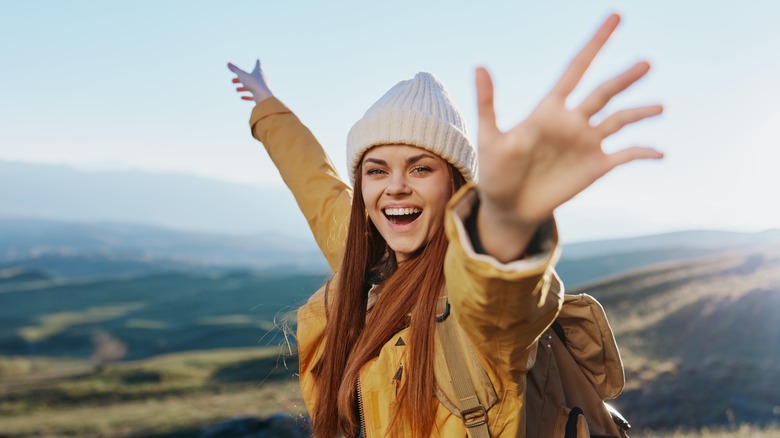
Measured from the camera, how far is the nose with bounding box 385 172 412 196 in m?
3.10

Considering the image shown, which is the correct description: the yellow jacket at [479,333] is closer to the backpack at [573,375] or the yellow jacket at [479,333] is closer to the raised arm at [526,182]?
the raised arm at [526,182]

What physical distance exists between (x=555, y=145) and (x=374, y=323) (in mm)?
1629

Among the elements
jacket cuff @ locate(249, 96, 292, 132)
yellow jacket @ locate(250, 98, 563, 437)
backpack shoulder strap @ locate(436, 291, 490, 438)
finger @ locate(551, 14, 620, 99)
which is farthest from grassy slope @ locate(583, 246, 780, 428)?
finger @ locate(551, 14, 620, 99)

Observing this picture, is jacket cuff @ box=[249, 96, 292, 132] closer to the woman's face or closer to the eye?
the woman's face

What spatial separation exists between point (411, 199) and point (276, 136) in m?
2.33

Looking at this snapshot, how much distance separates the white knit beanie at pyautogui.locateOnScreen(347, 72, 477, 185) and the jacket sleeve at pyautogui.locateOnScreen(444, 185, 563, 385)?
1.22 meters

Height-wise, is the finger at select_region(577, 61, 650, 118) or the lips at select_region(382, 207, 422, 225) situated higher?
the finger at select_region(577, 61, 650, 118)

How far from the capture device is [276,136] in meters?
5.17

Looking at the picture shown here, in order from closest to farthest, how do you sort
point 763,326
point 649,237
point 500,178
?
point 500,178, point 763,326, point 649,237

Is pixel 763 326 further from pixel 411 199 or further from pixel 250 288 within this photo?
pixel 250 288

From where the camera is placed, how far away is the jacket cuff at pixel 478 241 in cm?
164

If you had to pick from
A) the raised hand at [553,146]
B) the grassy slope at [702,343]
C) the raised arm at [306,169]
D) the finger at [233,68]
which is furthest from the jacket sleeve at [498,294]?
the grassy slope at [702,343]

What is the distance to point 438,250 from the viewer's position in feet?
9.82

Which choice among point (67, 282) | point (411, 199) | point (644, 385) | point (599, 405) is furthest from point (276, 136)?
point (67, 282)
